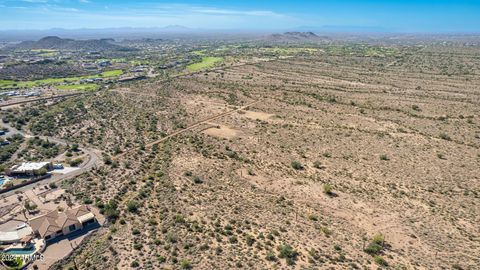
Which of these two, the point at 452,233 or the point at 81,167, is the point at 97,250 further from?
the point at 452,233

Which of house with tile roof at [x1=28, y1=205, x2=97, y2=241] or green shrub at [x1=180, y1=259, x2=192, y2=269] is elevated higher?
house with tile roof at [x1=28, y1=205, x2=97, y2=241]

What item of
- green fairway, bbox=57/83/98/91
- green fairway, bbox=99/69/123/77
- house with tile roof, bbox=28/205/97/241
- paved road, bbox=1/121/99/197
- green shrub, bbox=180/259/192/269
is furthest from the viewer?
green fairway, bbox=99/69/123/77

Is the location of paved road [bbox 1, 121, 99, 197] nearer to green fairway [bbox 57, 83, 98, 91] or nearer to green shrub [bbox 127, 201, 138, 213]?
green shrub [bbox 127, 201, 138, 213]

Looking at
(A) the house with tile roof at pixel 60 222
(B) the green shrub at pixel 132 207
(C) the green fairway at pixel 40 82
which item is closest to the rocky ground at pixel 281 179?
(B) the green shrub at pixel 132 207

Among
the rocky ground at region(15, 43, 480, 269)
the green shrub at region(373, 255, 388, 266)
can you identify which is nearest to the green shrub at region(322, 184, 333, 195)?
the rocky ground at region(15, 43, 480, 269)

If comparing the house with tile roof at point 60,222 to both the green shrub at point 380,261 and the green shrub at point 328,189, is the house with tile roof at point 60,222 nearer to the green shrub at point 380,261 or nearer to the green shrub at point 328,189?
the green shrub at point 328,189

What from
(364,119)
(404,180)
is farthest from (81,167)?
(364,119)

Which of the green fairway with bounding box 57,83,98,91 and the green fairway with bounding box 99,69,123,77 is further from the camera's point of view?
the green fairway with bounding box 99,69,123,77

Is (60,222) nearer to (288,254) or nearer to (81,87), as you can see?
(288,254)
